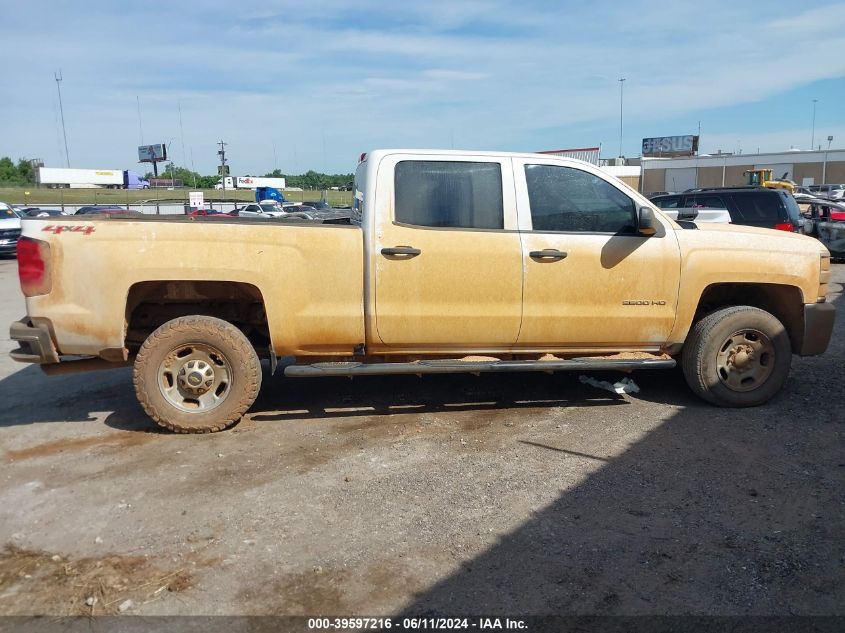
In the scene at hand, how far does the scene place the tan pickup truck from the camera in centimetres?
502

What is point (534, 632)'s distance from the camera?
296 cm

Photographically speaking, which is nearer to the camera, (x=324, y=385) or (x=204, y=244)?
(x=204, y=244)

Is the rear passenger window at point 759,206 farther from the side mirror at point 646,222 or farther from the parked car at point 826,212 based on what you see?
the side mirror at point 646,222

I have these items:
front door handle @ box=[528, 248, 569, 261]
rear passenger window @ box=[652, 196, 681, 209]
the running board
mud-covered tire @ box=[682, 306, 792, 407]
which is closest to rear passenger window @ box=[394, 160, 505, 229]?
front door handle @ box=[528, 248, 569, 261]

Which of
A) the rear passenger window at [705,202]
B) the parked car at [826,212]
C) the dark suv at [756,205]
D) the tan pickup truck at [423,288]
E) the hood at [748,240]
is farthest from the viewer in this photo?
the parked car at [826,212]

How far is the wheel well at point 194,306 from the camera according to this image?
528 cm

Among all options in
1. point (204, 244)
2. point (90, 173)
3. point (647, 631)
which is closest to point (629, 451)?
point (647, 631)

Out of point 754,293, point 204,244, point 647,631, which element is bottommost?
point 647,631

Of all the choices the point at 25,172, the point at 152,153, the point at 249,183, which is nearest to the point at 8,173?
the point at 25,172

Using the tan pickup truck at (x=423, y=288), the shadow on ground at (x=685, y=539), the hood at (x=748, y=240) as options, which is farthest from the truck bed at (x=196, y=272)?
the hood at (x=748, y=240)

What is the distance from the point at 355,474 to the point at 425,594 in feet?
4.71

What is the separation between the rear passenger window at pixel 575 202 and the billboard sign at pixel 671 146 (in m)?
76.7

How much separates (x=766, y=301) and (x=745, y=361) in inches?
27.0

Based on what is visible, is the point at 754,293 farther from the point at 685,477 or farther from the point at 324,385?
the point at 324,385
